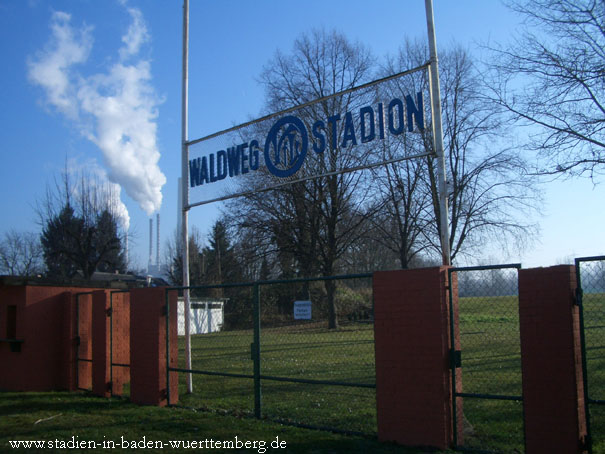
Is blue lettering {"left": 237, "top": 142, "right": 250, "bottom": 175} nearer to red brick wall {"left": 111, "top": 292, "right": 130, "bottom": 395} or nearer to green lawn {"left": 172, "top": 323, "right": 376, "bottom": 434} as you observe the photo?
green lawn {"left": 172, "top": 323, "right": 376, "bottom": 434}

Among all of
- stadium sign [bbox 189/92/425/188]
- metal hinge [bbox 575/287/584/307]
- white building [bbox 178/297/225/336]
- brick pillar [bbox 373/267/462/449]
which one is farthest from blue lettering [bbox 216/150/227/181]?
white building [bbox 178/297/225/336]

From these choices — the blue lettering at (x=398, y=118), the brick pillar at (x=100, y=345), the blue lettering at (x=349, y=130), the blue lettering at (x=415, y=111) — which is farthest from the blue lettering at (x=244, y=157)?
the brick pillar at (x=100, y=345)

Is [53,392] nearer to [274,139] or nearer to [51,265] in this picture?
[274,139]

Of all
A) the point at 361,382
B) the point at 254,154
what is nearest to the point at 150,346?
the point at 254,154

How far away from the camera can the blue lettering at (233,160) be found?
10090 mm

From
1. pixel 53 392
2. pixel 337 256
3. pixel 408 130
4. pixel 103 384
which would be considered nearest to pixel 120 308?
pixel 103 384

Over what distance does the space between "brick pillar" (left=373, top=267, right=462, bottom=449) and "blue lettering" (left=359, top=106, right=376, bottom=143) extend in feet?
7.26

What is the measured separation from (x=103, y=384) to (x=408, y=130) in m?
7.56

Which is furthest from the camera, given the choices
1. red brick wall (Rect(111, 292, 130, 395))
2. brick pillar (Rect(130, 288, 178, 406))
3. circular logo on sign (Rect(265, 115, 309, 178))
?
red brick wall (Rect(111, 292, 130, 395))

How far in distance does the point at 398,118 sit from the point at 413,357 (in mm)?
3241

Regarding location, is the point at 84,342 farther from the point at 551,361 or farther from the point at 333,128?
the point at 551,361

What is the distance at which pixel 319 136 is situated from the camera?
8453 mm

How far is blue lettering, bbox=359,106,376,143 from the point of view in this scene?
768cm

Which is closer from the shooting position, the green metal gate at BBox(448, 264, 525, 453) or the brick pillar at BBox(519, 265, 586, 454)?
the brick pillar at BBox(519, 265, 586, 454)
